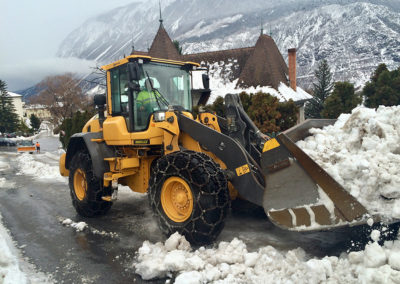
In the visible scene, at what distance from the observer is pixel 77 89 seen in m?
51.7

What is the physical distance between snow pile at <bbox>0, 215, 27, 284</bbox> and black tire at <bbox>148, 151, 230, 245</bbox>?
5.77ft

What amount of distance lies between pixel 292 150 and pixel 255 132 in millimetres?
1328

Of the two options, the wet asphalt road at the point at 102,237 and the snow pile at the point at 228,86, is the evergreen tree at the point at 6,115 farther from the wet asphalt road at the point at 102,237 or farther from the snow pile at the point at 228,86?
the wet asphalt road at the point at 102,237

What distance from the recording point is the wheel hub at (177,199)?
4.30 metres

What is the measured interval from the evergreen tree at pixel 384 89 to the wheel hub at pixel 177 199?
736 inches

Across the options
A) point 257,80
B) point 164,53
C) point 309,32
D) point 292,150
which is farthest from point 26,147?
point 309,32

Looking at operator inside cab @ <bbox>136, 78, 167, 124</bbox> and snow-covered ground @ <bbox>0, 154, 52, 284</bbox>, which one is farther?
operator inside cab @ <bbox>136, 78, 167, 124</bbox>

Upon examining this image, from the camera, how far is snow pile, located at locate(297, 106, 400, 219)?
3.32 meters

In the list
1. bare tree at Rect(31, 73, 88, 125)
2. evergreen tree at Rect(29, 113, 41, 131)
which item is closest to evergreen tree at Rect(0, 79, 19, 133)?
bare tree at Rect(31, 73, 88, 125)

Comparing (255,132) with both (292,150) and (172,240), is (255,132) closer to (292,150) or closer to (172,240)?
(292,150)

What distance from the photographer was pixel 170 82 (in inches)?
221

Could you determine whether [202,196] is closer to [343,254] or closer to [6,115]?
[343,254]

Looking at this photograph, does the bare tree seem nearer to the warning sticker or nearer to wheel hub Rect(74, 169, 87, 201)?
wheel hub Rect(74, 169, 87, 201)

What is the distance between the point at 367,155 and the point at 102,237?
12.4ft
